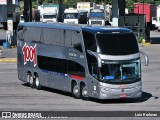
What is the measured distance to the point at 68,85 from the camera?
95.8ft

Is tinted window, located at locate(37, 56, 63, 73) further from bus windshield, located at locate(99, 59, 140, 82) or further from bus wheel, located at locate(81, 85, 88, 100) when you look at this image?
bus windshield, located at locate(99, 59, 140, 82)

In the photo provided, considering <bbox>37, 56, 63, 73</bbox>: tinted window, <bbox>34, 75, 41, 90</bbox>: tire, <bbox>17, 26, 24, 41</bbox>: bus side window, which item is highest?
<bbox>17, 26, 24, 41</bbox>: bus side window

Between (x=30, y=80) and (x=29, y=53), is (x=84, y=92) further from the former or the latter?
(x=29, y=53)

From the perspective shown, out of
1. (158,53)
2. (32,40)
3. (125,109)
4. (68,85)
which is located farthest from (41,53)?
(158,53)

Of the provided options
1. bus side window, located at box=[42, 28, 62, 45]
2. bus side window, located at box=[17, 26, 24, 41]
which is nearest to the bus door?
bus side window, located at box=[42, 28, 62, 45]

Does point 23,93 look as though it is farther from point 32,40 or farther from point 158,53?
point 158,53

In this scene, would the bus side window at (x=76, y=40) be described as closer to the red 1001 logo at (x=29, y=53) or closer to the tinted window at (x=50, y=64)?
the tinted window at (x=50, y=64)

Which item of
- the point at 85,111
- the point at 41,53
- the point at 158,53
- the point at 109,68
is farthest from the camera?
the point at 158,53

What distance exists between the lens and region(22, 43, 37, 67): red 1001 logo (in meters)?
33.0

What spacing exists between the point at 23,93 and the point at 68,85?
247cm

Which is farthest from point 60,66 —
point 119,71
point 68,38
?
point 119,71

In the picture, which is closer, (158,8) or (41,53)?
(41,53)

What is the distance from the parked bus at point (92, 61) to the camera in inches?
1048

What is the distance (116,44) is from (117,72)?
1.19 metres
